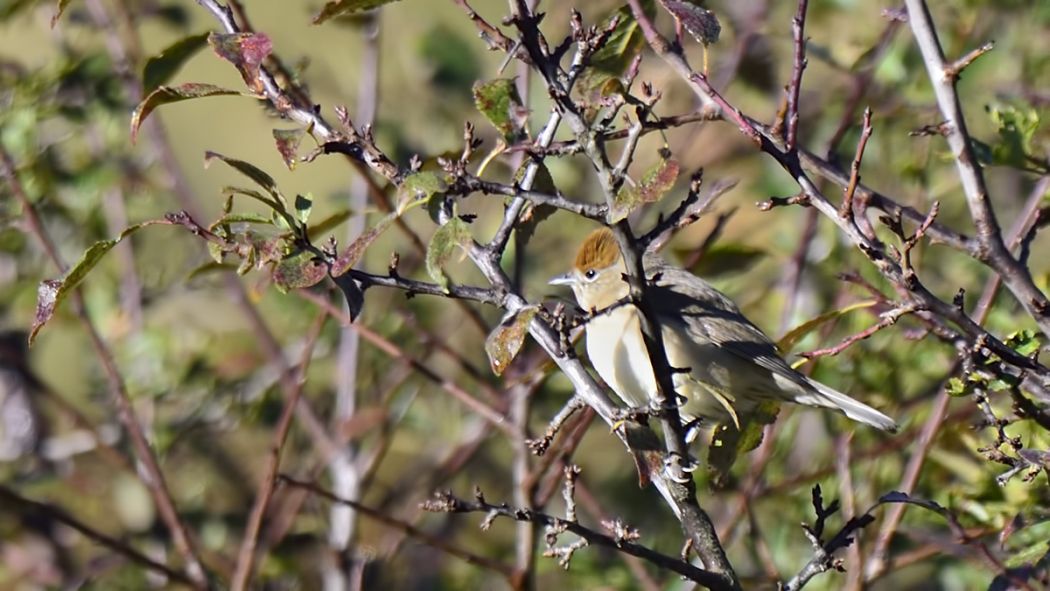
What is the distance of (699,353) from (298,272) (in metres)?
2.10

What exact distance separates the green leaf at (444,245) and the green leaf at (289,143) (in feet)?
0.83

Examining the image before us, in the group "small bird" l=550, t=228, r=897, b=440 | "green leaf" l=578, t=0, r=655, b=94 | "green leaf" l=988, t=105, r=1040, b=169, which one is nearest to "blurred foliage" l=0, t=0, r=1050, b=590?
"small bird" l=550, t=228, r=897, b=440

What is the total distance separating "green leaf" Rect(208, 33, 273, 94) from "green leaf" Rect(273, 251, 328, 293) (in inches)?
10.5

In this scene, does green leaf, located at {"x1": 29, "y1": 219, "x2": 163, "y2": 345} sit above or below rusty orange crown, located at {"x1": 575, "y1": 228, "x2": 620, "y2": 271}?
above

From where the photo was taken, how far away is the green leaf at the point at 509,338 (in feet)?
5.56

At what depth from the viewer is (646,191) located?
1596 mm

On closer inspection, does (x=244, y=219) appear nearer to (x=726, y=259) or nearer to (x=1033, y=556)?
(x=1033, y=556)

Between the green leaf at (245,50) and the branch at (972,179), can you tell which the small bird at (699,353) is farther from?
the green leaf at (245,50)

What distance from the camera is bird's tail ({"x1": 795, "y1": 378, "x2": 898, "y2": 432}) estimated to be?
123 inches

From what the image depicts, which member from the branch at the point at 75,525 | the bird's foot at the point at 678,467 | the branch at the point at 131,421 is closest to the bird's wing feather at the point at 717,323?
the branch at the point at 131,421

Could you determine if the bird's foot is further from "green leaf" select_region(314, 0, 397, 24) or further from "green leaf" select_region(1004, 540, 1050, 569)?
"green leaf" select_region(314, 0, 397, 24)

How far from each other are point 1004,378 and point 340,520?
2410 millimetres

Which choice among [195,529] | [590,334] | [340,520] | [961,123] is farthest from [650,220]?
[961,123]

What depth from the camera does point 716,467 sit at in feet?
8.01
